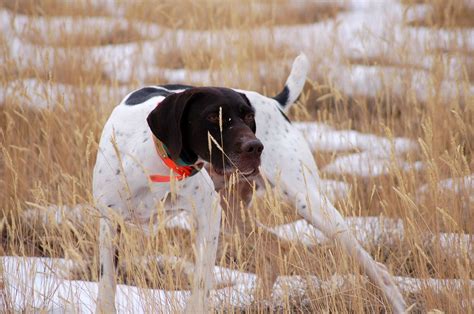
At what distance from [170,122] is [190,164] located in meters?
0.22

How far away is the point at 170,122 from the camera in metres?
2.87

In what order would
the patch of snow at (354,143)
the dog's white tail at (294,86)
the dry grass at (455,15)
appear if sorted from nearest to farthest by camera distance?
the dog's white tail at (294,86) → the patch of snow at (354,143) → the dry grass at (455,15)

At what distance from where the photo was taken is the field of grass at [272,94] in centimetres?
292

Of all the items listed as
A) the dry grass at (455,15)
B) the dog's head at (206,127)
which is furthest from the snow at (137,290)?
Answer: the dry grass at (455,15)

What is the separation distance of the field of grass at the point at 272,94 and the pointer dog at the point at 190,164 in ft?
0.33

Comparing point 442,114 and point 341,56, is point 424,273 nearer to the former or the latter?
point 442,114

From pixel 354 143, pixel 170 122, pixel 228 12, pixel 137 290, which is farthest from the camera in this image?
pixel 228 12

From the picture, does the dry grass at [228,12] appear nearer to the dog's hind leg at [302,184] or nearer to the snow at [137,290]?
the dog's hind leg at [302,184]

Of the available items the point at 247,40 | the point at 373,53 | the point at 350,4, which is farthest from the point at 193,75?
the point at 350,4

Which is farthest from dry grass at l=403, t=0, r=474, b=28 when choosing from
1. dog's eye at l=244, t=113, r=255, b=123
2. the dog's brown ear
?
the dog's brown ear

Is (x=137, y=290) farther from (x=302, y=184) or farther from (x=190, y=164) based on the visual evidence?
(x=302, y=184)

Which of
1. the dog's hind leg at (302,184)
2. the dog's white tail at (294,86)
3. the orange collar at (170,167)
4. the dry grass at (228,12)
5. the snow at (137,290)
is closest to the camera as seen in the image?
the snow at (137,290)

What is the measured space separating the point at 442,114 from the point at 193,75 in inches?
79.6

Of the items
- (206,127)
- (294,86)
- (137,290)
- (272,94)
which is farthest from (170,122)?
(272,94)
